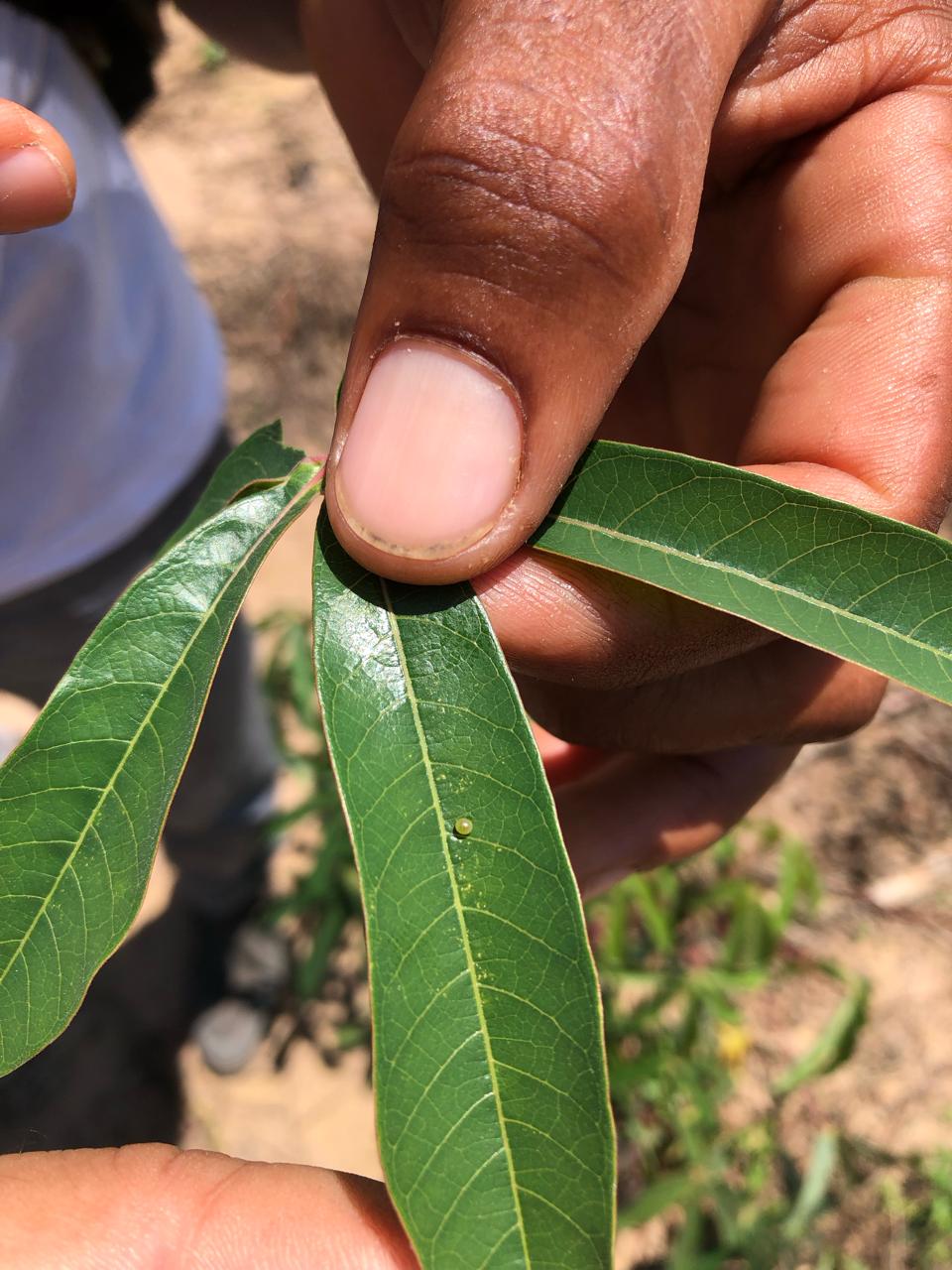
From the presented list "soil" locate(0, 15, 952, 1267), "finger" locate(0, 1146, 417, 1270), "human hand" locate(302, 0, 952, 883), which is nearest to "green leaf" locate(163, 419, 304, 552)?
"human hand" locate(302, 0, 952, 883)

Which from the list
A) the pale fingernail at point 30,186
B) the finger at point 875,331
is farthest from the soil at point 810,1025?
the finger at point 875,331

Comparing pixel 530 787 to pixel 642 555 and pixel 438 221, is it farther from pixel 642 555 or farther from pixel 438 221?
pixel 438 221

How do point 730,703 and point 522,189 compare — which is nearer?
point 522,189

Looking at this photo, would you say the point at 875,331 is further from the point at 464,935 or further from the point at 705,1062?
the point at 705,1062

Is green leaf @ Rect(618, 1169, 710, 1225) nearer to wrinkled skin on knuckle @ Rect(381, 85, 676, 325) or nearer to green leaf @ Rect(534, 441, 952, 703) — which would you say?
green leaf @ Rect(534, 441, 952, 703)

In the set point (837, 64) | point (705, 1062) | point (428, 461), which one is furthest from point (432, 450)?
point (705, 1062)

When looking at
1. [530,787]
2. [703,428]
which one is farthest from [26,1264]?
[703,428]
